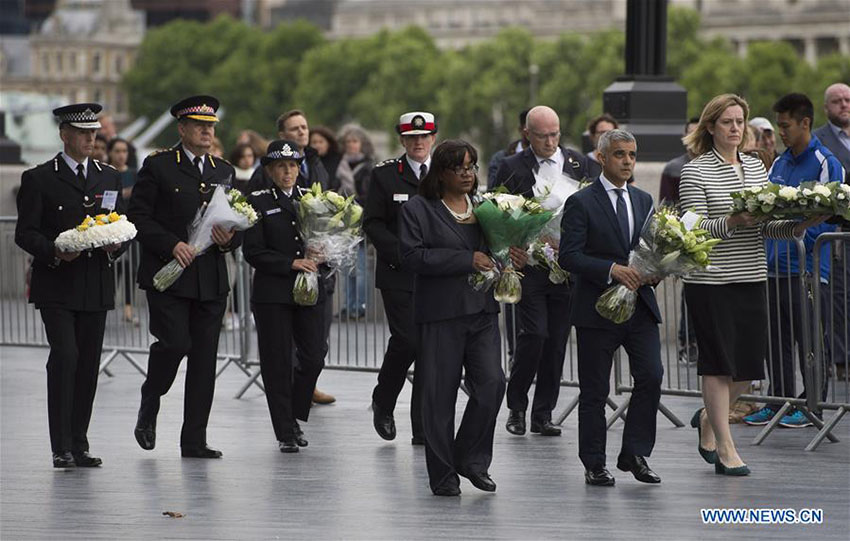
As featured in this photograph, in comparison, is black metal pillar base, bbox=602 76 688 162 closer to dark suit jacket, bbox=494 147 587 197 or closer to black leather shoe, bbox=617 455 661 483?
dark suit jacket, bbox=494 147 587 197

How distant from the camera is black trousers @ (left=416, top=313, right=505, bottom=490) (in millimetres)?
10312

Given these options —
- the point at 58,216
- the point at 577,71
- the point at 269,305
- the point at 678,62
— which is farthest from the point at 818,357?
the point at 577,71

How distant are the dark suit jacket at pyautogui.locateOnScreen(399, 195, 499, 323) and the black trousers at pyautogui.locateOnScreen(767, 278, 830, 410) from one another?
2.74 m

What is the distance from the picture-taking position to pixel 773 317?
12586 millimetres

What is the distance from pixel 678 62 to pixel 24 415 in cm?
9030

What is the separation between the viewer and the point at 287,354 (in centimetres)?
1222

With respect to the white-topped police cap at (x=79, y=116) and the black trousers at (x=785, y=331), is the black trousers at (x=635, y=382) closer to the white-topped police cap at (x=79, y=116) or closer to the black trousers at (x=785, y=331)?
the black trousers at (x=785, y=331)

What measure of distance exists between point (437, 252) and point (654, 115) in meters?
8.04

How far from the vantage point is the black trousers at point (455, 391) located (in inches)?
406

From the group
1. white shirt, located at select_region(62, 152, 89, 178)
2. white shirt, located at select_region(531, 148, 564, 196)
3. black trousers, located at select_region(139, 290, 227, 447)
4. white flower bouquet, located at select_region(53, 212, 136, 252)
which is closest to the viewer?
white flower bouquet, located at select_region(53, 212, 136, 252)

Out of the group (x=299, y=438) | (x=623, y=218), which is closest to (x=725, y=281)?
(x=623, y=218)

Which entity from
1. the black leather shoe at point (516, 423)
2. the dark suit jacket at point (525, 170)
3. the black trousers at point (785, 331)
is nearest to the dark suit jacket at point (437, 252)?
the dark suit jacket at point (525, 170)

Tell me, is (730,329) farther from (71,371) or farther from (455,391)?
(71,371)

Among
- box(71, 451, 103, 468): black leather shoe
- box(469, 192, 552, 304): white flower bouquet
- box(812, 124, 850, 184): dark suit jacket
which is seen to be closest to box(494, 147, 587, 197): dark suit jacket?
box(469, 192, 552, 304): white flower bouquet
